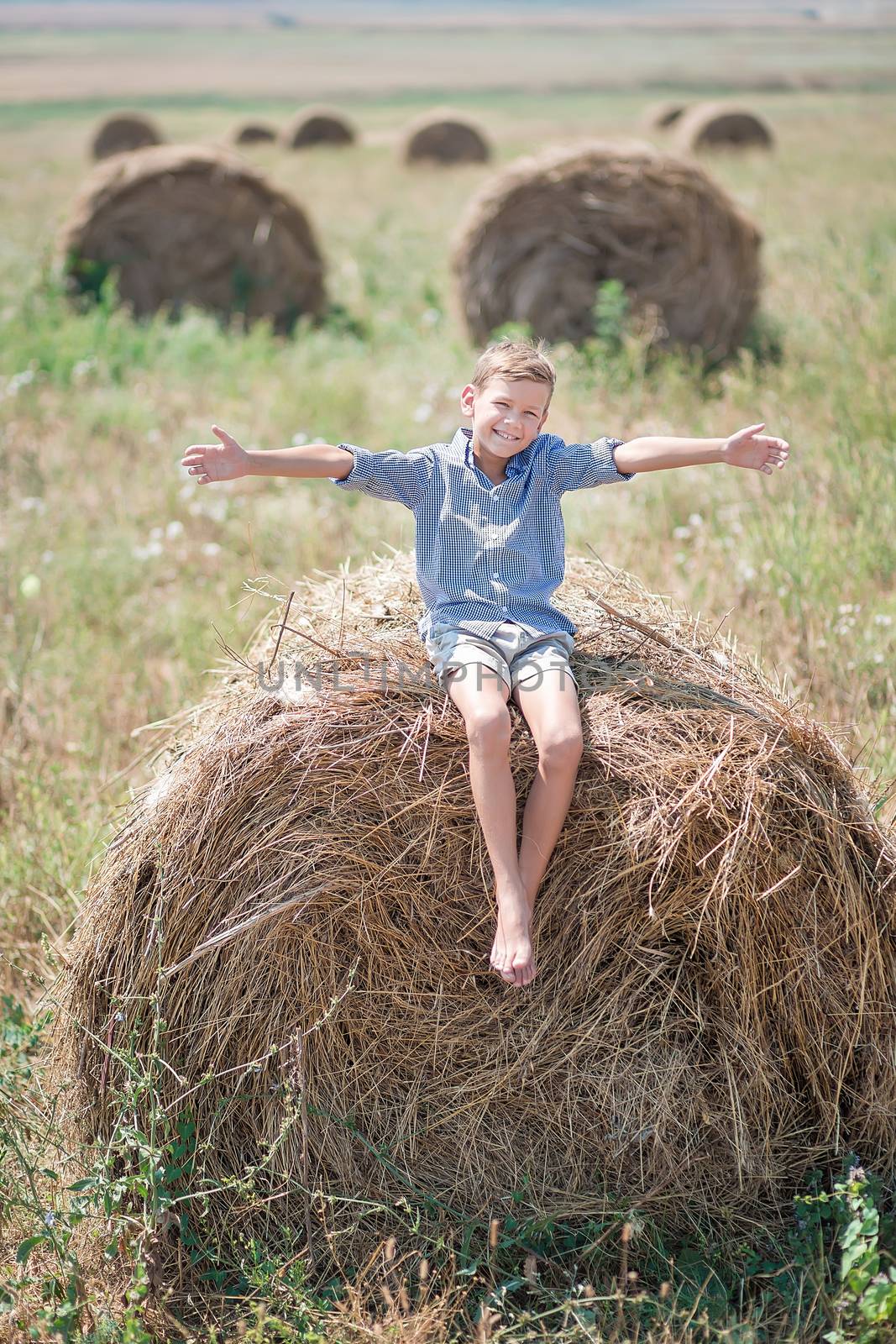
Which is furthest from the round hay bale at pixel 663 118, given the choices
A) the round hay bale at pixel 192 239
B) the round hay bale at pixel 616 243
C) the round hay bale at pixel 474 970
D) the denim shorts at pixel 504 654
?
the round hay bale at pixel 474 970

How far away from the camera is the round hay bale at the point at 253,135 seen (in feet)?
96.9

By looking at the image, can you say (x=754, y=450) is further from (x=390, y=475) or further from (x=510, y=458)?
(x=390, y=475)

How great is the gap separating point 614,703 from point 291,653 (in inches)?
31.1

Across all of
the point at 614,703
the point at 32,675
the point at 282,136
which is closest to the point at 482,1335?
the point at 614,703

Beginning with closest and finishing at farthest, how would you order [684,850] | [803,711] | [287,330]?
[684,850]
[803,711]
[287,330]

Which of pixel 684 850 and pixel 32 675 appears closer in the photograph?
pixel 684 850

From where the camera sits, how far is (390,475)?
9.30 ft

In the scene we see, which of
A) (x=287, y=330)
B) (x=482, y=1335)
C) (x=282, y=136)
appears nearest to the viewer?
(x=482, y=1335)

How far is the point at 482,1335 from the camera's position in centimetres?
217

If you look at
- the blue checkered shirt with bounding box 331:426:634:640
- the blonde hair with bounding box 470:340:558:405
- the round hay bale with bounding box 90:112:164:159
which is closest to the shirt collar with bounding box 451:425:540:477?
the blue checkered shirt with bounding box 331:426:634:640

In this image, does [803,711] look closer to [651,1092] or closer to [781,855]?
[781,855]

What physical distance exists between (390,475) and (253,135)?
30278 mm

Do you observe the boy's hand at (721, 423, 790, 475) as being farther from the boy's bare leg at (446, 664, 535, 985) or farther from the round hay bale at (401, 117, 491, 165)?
the round hay bale at (401, 117, 491, 165)

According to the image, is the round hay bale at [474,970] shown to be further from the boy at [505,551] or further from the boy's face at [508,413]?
the boy's face at [508,413]
